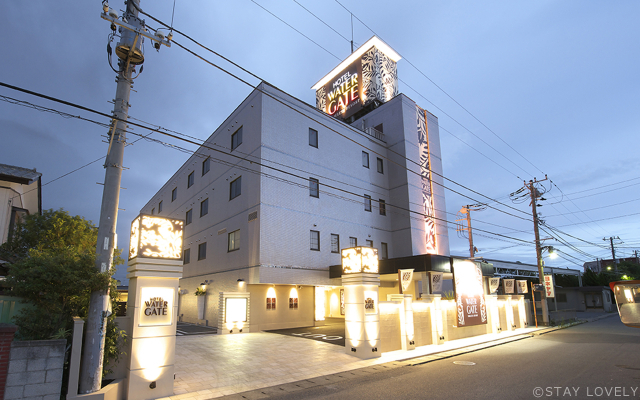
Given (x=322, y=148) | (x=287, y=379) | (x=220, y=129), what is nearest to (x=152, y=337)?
(x=287, y=379)

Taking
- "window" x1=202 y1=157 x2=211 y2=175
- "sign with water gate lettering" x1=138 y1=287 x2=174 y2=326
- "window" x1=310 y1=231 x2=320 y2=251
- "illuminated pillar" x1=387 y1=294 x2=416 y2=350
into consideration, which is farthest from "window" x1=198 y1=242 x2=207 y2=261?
"sign with water gate lettering" x1=138 y1=287 x2=174 y2=326

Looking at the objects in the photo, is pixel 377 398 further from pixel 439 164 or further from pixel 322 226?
pixel 439 164

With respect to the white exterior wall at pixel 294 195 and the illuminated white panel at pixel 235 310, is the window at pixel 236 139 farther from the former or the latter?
the illuminated white panel at pixel 235 310

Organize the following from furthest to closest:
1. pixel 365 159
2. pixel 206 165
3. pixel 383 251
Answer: pixel 206 165, pixel 365 159, pixel 383 251

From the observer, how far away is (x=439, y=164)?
109 ft

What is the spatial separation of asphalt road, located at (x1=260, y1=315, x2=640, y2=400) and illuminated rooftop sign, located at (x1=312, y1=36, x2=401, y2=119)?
1057 inches

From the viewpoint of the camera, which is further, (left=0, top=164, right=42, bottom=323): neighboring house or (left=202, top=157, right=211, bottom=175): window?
(left=202, top=157, right=211, bottom=175): window

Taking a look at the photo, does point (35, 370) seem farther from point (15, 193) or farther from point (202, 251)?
point (202, 251)

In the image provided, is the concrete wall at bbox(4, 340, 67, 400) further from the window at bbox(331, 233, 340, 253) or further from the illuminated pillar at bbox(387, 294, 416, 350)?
the window at bbox(331, 233, 340, 253)

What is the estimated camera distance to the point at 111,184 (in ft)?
26.4

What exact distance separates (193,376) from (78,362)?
12.5 feet

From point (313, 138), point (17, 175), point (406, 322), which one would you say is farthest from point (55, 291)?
point (313, 138)

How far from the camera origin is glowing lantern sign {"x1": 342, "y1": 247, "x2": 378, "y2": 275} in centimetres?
1402

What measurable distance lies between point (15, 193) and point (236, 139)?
13612 millimetres
